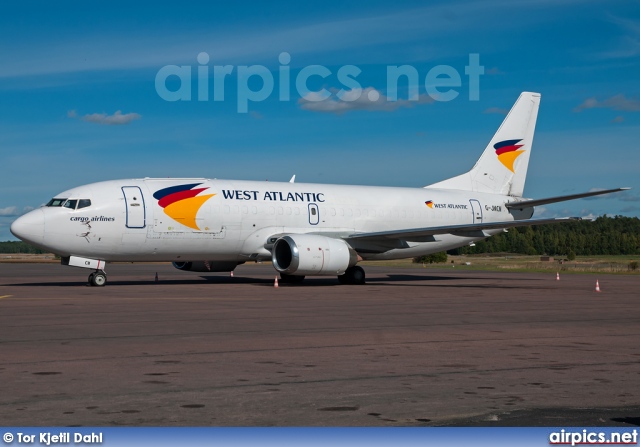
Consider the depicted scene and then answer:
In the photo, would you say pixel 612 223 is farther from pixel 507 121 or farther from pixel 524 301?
pixel 524 301

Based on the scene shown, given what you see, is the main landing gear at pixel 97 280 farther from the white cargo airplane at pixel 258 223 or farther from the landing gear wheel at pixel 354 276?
the landing gear wheel at pixel 354 276

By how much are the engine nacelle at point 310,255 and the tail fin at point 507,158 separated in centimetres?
1031

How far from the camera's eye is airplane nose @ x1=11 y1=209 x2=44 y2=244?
26.9 meters

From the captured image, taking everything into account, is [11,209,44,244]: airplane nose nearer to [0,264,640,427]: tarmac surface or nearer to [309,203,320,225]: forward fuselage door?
[0,264,640,427]: tarmac surface

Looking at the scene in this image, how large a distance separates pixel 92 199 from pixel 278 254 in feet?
22.5

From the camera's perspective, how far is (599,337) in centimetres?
1397

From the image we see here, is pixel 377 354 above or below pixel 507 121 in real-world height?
below

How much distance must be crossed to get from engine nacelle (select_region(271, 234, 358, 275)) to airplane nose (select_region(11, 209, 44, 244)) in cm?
803

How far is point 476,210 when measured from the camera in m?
38.1

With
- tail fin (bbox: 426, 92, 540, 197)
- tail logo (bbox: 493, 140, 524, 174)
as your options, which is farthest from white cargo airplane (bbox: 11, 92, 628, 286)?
tail logo (bbox: 493, 140, 524, 174)

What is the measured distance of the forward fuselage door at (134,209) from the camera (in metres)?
28.3

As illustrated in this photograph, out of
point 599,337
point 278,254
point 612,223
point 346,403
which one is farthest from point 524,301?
point 612,223

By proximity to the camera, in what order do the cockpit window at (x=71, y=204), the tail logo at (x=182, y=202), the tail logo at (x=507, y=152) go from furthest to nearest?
the tail logo at (x=507, y=152)
the tail logo at (x=182, y=202)
the cockpit window at (x=71, y=204)

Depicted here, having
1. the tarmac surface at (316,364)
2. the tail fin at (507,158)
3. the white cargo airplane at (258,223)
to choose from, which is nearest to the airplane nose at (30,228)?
the white cargo airplane at (258,223)
